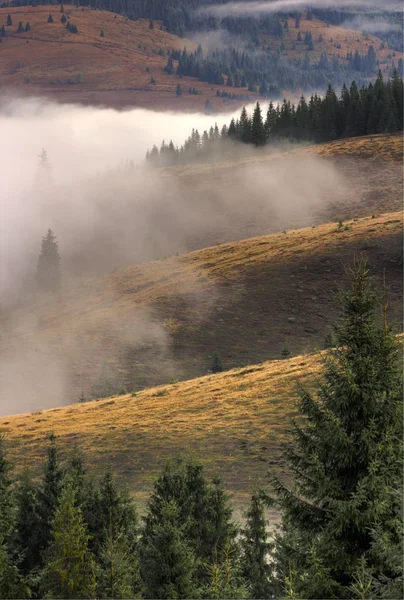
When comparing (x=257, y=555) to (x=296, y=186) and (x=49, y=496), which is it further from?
(x=296, y=186)

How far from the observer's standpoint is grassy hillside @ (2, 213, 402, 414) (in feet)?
291

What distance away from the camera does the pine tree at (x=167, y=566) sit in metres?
25.3

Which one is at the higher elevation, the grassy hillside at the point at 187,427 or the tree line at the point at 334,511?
the tree line at the point at 334,511

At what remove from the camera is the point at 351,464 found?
17594 millimetres

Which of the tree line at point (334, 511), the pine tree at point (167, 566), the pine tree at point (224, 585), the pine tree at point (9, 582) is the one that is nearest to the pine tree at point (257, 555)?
the tree line at point (334, 511)

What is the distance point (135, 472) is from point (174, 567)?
64.8ft

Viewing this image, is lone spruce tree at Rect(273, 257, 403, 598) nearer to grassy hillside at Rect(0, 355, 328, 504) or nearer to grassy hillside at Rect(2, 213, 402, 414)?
grassy hillside at Rect(0, 355, 328, 504)

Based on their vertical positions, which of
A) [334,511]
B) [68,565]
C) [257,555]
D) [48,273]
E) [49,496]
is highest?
[334,511]

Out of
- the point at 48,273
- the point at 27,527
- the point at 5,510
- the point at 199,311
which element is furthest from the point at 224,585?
the point at 48,273

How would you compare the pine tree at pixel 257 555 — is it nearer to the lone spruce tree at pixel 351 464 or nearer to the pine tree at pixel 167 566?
the pine tree at pixel 167 566

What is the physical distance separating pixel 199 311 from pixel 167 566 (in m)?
77.6

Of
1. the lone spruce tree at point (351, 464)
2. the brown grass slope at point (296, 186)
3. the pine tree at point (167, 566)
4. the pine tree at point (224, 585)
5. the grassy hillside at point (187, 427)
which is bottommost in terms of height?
Result: the brown grass slope at point (296, 186)

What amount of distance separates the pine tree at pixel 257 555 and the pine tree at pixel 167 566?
423 centimetres

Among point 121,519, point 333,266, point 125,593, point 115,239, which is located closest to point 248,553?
point 121,519
